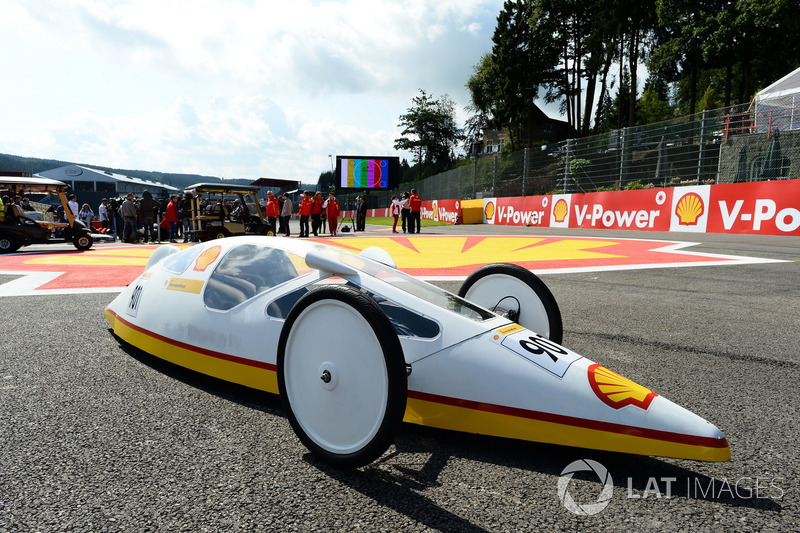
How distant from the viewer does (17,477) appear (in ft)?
7.12

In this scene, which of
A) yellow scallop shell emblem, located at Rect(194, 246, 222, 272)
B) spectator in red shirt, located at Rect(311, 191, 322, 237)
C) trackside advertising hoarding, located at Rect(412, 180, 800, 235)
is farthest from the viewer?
spectator in red shirt, located at Rect(311, 191, 322, 237)

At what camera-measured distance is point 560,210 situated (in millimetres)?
21312

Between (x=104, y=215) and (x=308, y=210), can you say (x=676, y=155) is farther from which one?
(x=104, y=215)

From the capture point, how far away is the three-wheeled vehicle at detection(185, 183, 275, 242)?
17.5 metres

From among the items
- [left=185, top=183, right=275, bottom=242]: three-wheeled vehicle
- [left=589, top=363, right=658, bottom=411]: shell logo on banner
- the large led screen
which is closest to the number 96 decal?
[left=589, top=363, right=658, bottom=411]: shell logo on banner

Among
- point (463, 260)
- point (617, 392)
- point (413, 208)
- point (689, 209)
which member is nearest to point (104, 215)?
point (413, 208)

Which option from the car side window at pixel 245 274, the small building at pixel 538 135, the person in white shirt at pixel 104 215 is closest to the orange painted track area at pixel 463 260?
the car side window at pixel 245 274

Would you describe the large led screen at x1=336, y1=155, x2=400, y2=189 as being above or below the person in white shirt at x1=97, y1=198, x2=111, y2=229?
above

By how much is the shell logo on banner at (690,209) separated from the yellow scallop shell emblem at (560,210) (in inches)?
206

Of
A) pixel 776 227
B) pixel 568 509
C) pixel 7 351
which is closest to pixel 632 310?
pixel 568 509

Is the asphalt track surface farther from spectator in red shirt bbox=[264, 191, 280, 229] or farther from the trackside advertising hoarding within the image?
spectator in red shirt bbox=[264, 191, 280, 229]

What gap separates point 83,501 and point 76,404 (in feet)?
4.03

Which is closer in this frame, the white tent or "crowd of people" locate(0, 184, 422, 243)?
the white tent

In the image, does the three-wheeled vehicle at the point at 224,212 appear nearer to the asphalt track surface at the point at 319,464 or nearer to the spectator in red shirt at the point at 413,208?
the spectator in red shirt at the point at 413,208
